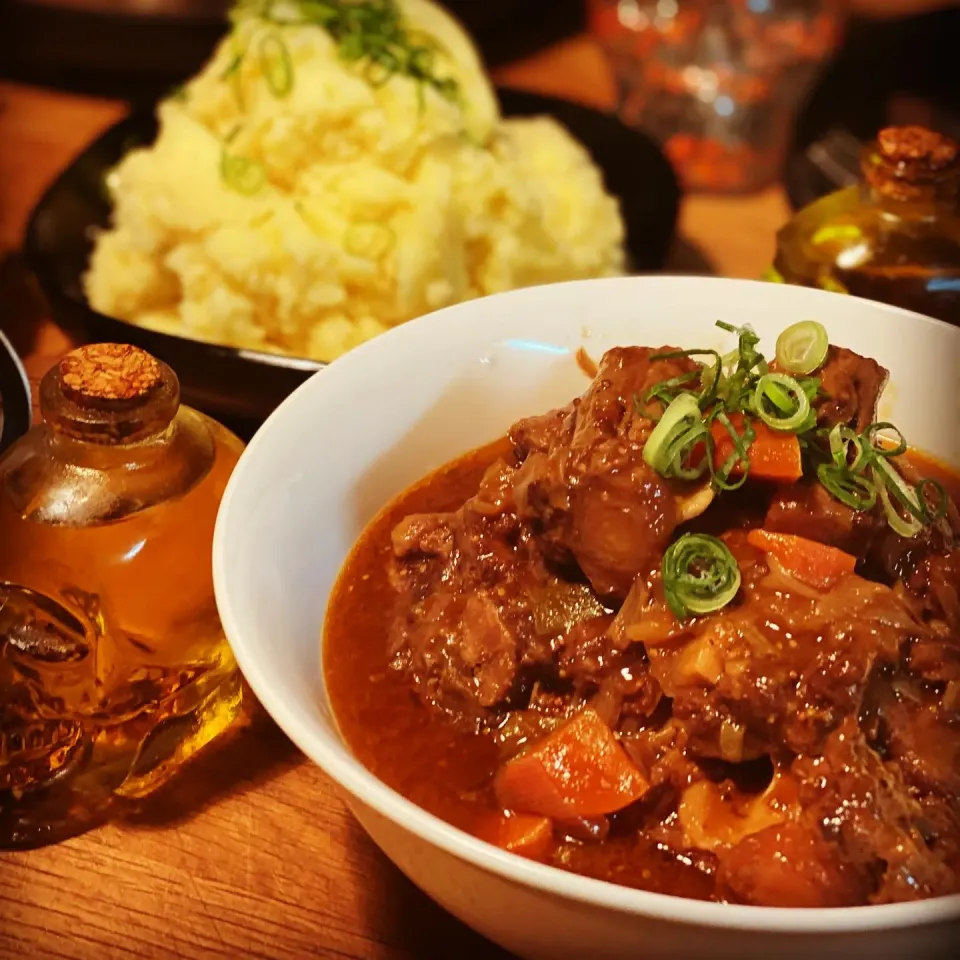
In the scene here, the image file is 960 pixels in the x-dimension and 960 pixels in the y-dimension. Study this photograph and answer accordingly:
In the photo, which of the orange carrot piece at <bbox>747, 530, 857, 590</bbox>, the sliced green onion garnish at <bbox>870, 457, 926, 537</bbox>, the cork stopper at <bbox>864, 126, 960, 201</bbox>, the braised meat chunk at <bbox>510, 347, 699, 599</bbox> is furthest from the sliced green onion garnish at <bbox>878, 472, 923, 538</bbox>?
the cork stopper at <bbox>864, 126, 960, 201</bbox>

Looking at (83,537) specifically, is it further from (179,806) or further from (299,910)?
(299,910)

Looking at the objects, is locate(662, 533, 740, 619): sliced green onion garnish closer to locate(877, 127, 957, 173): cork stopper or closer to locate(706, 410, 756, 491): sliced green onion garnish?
locate(706, 410, 756, 491): sliced green onion garnish

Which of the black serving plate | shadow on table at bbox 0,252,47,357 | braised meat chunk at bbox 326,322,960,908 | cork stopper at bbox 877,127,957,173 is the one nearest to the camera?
braised meat chunk at bbox 326,322,960,908

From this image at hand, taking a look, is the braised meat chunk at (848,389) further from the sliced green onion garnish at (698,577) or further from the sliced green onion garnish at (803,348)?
the sliced green onion garnish at (698,577)

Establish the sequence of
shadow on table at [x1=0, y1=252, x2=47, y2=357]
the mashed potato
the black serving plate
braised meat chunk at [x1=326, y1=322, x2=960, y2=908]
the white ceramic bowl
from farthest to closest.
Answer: shadow on table at [x1=0, y1=252, x2=47, y2=357] < the mashed potato < the black serving plate < braised meat chunk at [x1=326, y1=322, x2=960, y2=908] < the white ceramic bowl

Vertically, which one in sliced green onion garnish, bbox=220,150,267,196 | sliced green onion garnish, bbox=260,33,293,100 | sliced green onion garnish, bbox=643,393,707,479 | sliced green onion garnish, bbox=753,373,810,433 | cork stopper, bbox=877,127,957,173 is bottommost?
sliced green onion garnish, bbox=220,150,267,196

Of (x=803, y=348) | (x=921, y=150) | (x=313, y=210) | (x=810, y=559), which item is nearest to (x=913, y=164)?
(x=921, y=150)
